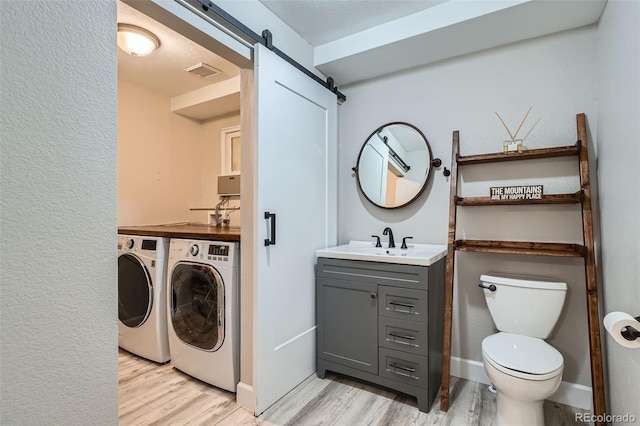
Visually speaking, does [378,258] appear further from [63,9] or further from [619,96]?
[63,9]

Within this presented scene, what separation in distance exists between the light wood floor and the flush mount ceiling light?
2.28 metres

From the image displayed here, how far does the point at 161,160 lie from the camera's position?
3.34 metres

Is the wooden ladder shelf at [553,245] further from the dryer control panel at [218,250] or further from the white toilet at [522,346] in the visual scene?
the dryer control panel at [218,250]

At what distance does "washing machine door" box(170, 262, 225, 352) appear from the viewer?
6.56 ft

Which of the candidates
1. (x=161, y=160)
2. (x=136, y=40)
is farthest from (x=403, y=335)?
(x=161, y=160)

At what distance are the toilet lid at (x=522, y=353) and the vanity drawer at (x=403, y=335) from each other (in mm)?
327

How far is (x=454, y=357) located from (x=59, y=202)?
2377 mm

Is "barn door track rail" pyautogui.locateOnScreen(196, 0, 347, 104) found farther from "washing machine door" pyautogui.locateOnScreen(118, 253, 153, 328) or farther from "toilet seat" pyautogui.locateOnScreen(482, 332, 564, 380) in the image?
"toilet seat" pyautogui.locateOnScreen(482, 332, 564, 380)

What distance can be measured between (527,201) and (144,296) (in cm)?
266

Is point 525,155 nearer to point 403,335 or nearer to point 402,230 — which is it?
point 402,230

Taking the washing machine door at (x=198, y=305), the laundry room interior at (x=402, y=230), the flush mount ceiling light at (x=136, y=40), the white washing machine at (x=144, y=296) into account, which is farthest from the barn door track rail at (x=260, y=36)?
the white washing machine at (x=144, y=296)

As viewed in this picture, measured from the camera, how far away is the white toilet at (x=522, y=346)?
146 centimetres

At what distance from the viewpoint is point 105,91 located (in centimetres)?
84

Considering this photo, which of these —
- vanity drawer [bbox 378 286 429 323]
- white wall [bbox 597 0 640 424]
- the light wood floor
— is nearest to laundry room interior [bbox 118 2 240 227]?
the light wood floor
